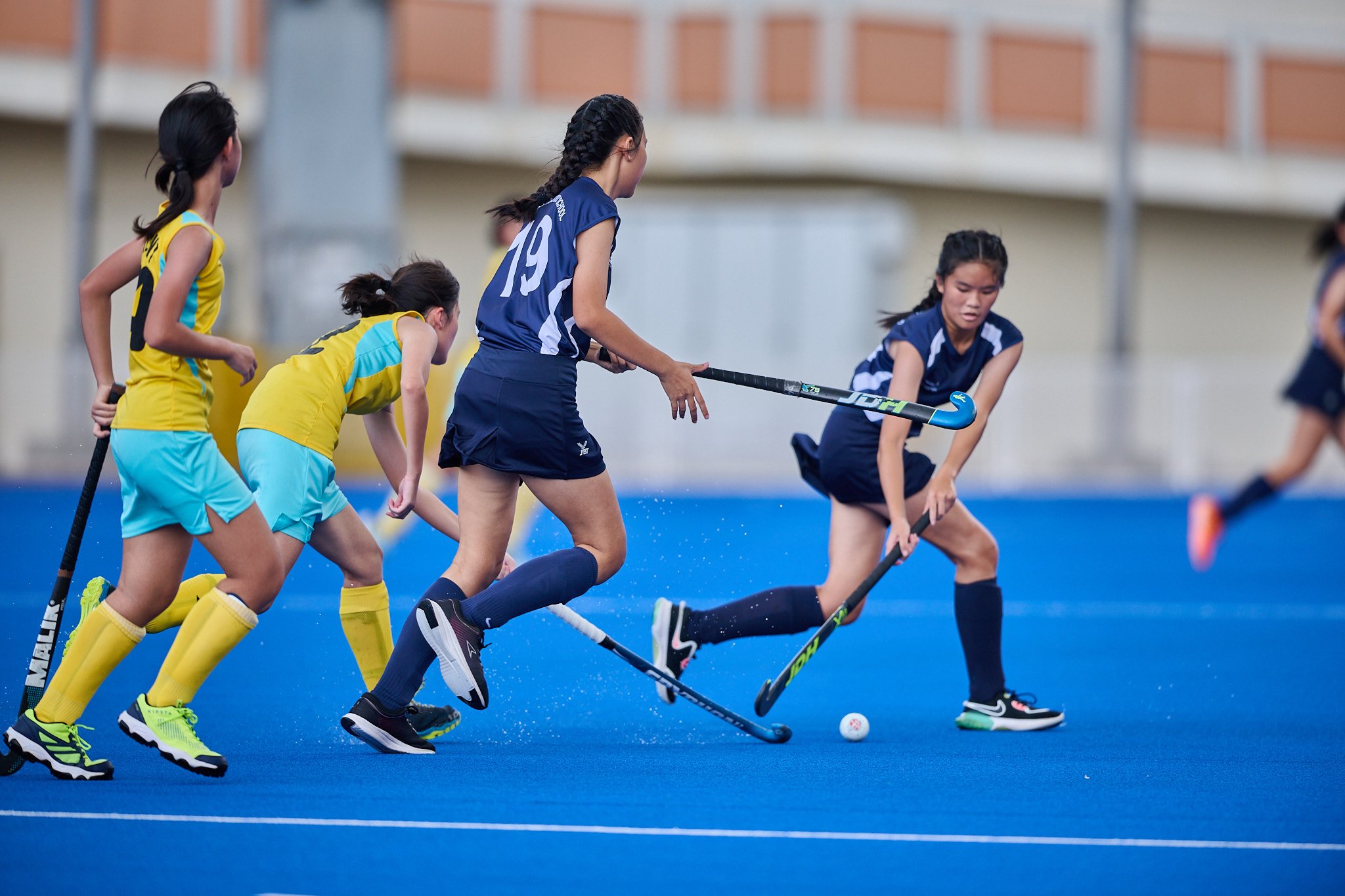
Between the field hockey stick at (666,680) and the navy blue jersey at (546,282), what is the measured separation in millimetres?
827

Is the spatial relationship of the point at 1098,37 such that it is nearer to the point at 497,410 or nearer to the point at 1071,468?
the point at 1071,468

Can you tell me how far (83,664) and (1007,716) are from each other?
103 inches

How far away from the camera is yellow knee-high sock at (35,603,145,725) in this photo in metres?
4.21

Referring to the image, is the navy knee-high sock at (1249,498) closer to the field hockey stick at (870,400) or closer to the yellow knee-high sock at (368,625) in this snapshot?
the field hockey stick at (870,400)

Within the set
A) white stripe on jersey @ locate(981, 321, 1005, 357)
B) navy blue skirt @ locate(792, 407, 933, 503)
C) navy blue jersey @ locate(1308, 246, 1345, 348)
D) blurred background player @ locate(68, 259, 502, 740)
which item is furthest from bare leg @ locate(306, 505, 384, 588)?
navy blue jersey @ locate(1308, 246, 1345, 348)

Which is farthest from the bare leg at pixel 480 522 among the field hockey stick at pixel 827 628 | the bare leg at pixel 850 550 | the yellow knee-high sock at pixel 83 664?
the bare leg at pixel 850 550

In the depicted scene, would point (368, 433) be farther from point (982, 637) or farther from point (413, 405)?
point (982, 637)

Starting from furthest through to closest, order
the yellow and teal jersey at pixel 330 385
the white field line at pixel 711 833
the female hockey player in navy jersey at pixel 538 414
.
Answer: the yellow and teal jersey at pixel 330 385
the female hockey player in navy jersey at pixel 538 414
the white field line at pixel 711 833

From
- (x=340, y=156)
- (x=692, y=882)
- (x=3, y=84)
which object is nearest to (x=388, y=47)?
(x=340, y=156)

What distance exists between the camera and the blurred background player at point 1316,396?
28.0 ft

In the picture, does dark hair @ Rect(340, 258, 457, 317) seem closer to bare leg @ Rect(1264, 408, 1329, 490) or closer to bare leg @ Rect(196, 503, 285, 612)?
bare leg @ Rect(196, 503, 285, 612)

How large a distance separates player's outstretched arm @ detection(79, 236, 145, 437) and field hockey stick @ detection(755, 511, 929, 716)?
1.97 metres

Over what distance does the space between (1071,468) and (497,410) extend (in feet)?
53.4

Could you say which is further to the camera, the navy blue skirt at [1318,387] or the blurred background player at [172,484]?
the navy blue skirt at [1318,387]
